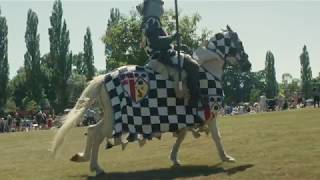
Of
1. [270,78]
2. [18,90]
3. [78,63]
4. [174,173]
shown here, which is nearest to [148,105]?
[174,173]

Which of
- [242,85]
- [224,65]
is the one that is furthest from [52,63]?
[224,65]

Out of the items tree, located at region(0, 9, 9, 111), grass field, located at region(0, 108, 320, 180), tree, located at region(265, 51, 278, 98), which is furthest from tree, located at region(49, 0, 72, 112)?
grass field, located at region(0, 108, 320, 180)

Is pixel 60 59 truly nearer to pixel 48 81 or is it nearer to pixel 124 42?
pixel 48 81

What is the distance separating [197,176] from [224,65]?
2915mm

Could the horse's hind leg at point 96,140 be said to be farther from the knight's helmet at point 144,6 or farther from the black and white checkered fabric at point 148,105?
the knight's helmet at point 144,6

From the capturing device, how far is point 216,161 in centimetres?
1147

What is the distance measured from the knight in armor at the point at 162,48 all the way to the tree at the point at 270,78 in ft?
443

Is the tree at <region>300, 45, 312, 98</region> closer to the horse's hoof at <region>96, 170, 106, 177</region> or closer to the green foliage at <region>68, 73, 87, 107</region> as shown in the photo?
the green foliage at <region>68, 73, 87, 107</region>

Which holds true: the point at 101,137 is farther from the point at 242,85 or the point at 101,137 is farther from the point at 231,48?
the point at 242,85

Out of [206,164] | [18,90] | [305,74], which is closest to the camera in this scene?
[206,164]

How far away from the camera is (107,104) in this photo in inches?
432

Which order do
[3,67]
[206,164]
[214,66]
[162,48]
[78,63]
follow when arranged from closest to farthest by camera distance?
[162,48] < [206,164] < [214,66] < [3,67] < [78,63]

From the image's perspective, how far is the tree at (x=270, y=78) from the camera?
482 ft

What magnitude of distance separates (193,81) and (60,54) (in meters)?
78.1
